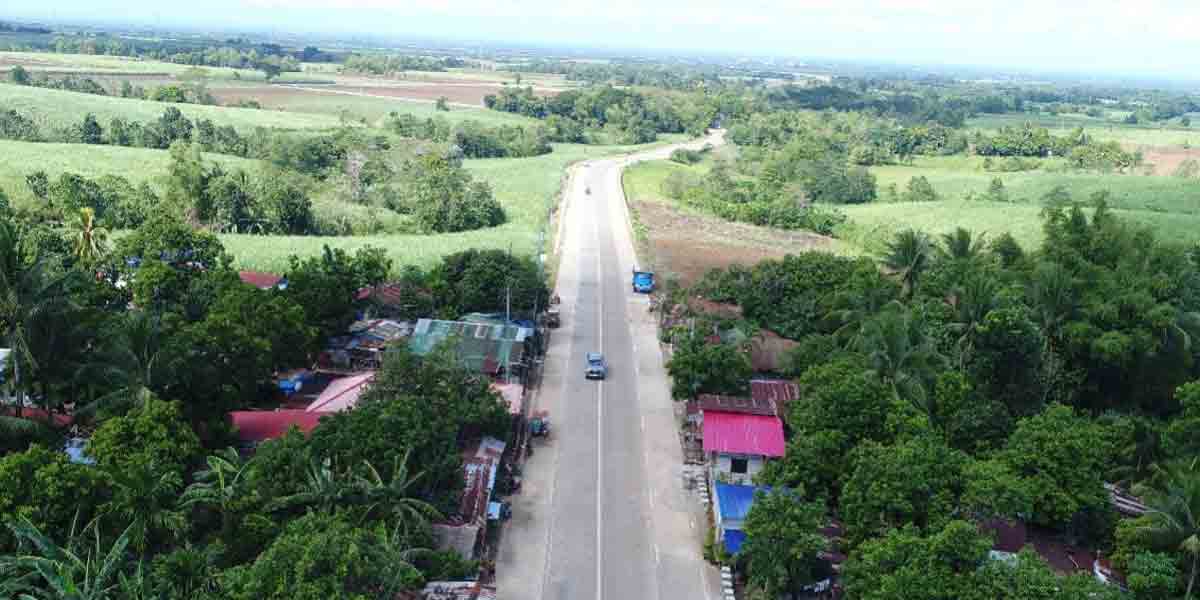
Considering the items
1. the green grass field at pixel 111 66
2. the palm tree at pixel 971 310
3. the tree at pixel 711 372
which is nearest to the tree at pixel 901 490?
the tree at pixel 711 372

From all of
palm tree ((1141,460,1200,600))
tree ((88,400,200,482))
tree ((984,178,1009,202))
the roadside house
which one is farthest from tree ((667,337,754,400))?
tree ((984,178,1009,202))

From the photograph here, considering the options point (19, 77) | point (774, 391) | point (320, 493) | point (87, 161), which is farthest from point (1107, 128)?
point (320, 493)

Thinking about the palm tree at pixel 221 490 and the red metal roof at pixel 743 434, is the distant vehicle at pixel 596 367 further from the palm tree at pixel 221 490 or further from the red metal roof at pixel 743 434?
the palm tree at pixel 221 490

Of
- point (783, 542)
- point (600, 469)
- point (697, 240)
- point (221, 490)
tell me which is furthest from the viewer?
point (697, 240)

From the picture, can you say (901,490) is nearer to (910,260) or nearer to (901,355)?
(901,355)

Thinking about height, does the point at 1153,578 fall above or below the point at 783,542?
above

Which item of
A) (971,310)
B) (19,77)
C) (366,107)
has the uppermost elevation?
(19,77)

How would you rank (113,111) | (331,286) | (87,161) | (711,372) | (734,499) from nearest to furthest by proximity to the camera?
(734,499) < (711,372) < (331,286) < (87,161) < (113,111)

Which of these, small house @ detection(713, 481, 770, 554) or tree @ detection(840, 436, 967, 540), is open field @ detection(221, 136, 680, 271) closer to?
small house @ detection(713, 481, 770, 554)
